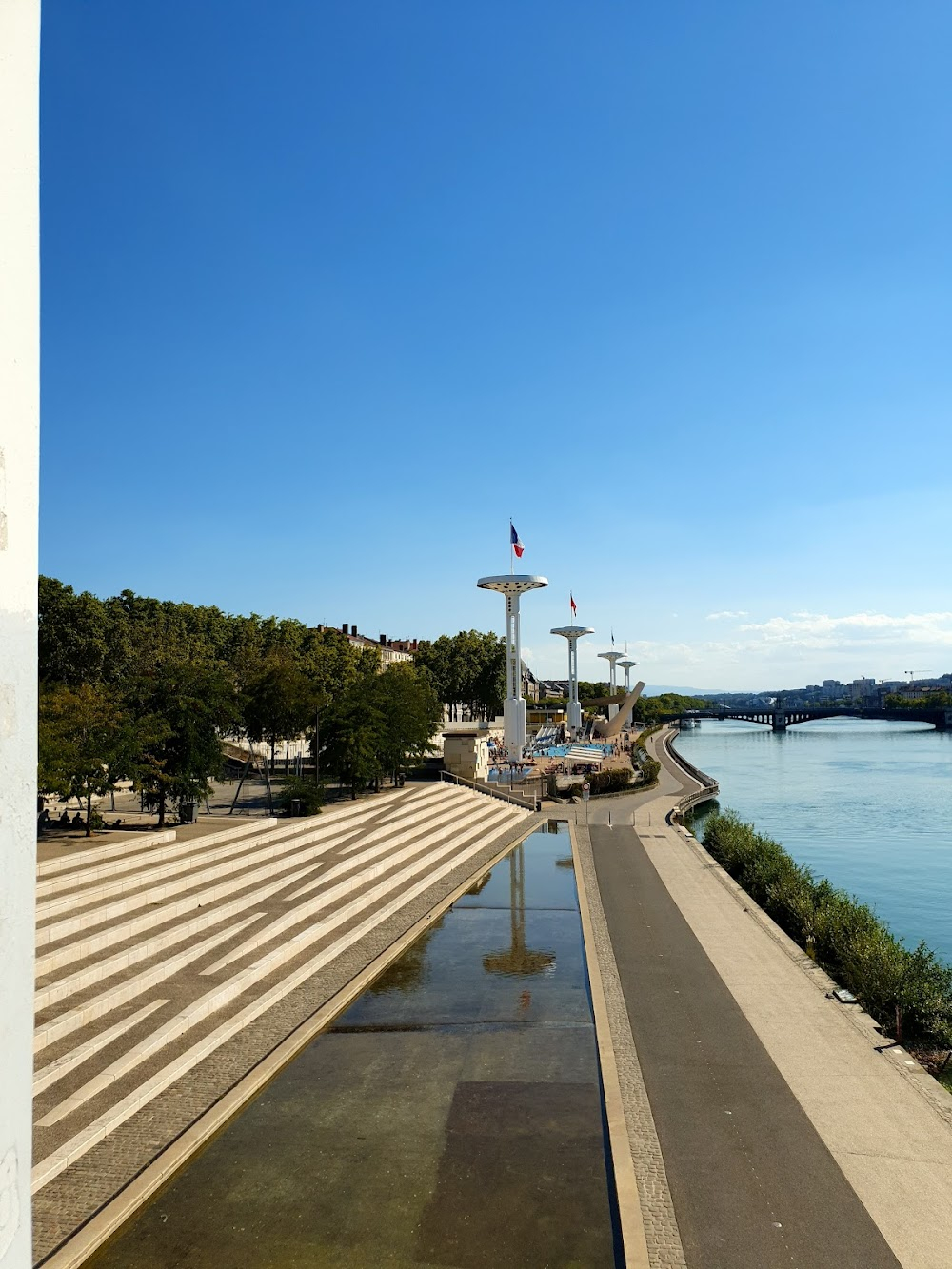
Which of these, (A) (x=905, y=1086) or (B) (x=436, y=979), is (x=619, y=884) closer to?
(B) (x=436, y=979)

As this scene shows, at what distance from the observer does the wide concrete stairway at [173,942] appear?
1277cm

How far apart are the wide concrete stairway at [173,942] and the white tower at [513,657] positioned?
1690 inches

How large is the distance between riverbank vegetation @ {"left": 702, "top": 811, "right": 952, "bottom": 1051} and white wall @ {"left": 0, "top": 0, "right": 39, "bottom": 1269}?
54.9 ft

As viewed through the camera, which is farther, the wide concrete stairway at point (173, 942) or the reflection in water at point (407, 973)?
the reflection in water at point (407, 973)

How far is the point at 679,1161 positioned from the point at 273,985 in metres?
8.98

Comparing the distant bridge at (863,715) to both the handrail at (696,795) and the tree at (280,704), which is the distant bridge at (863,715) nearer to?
the handrail at (696,795)

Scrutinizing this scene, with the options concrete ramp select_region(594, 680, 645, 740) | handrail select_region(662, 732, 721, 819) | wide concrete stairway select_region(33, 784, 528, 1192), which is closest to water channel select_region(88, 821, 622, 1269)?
wide concrete stairway select_region(33, 784, 528, 1192)

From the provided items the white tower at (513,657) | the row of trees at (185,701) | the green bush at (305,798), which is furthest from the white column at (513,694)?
the green bush at (305,798)

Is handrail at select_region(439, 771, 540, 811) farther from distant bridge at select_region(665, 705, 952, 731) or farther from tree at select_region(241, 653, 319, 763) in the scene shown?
distant bridge at select_region(665, 705, 952, 731)

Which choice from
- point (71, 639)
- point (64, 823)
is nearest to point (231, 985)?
point (64, 823)

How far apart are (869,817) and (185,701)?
44.3m

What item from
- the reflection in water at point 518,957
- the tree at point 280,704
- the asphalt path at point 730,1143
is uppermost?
the tree at point 280,704

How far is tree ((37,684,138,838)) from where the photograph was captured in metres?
23.0

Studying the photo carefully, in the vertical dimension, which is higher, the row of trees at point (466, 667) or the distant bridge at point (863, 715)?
the row of trees at point (466, 667)
